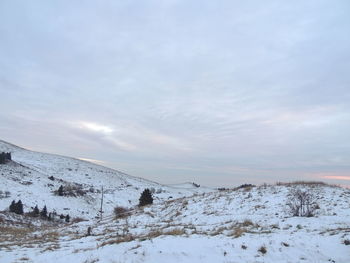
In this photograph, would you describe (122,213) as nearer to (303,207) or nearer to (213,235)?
(303,207)

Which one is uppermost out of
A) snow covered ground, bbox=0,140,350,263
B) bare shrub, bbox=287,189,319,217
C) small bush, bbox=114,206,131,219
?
bare shrub, bbox=287,189,319,217

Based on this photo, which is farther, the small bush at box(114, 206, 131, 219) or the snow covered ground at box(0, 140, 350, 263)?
the small bush at box(114, 206, 131, 219)

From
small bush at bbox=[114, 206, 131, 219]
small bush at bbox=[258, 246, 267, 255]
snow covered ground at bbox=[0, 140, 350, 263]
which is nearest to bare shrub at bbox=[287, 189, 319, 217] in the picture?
snow covered ground at bbox=[0, 140, 350, 263]

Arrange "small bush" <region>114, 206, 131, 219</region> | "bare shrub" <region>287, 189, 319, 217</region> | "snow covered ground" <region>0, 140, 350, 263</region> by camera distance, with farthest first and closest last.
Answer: "small bush" <region>114, 206, 131, 219</region>, "bare shrub" <region>287, 189, 319, 217</region>, "snow covered ground" <region>0, 140, 350, 263</region>

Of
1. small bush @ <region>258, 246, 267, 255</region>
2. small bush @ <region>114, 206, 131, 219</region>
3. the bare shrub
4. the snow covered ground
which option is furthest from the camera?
small bush @ <region>114, 206, 131, 219</region>

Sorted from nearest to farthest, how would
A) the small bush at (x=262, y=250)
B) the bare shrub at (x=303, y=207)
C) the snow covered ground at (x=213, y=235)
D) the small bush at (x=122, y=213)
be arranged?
1. the small bush at (x=262, y=250)
2. the snow covered ground at (x=213, y=235)
3. the bare shrub at (x=303, y=207)
4. the small bush at (x=122, y=213)

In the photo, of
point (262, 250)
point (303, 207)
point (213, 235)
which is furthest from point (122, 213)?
point (262, 250)

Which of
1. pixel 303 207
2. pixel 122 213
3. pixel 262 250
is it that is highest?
pixel 303 207

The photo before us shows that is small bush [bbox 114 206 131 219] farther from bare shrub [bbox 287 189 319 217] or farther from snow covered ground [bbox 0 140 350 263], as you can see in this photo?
bare shrub [bbox 287 189 319 217]

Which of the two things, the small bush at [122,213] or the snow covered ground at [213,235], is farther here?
the small bush at [122,213]

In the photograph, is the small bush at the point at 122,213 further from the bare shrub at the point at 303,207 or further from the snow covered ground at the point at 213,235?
the bare shrub at the point at 303,207

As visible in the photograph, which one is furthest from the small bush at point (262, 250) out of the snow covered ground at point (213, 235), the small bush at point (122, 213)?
the small bush at point (122, 213)

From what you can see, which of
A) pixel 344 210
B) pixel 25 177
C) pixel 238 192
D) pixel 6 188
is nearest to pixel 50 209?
pixel 6 188

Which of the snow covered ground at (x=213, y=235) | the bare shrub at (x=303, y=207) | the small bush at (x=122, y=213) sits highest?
the bare shrub at (x=303, y=207)
